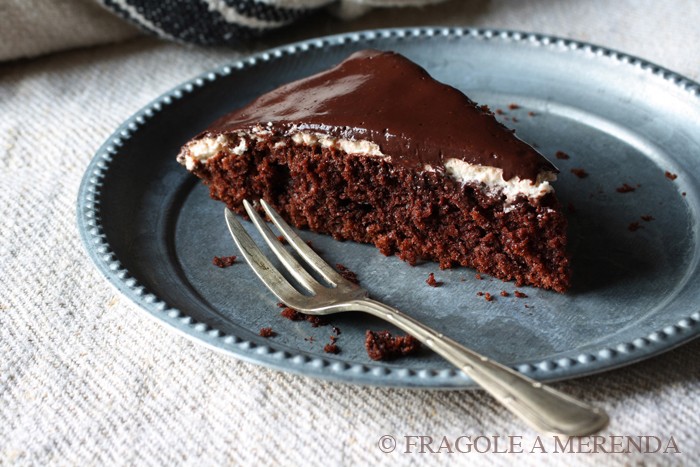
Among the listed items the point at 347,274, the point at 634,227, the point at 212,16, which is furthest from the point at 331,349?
the point at 212,16

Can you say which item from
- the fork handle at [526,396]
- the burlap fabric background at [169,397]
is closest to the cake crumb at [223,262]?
the burlap fabric background at [169,397]

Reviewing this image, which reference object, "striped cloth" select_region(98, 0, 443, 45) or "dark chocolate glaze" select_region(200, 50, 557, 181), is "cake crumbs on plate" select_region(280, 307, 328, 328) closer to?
"dark chocolate glaze" select_region(200, 50, 557, 181)

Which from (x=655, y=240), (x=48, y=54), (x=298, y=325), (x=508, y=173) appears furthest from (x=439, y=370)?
(x=48, y=54)

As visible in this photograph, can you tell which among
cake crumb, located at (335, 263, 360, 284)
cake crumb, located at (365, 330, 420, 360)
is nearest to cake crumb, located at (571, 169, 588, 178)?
cake crumb, located at (335, 263, 360, 284)

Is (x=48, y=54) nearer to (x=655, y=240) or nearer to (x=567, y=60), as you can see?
(x=567, y=60)

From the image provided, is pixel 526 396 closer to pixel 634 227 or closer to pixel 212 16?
pixel 634 227

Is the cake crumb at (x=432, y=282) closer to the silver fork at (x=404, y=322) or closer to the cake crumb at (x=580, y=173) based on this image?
the silver fork at (x=404, y=322)
